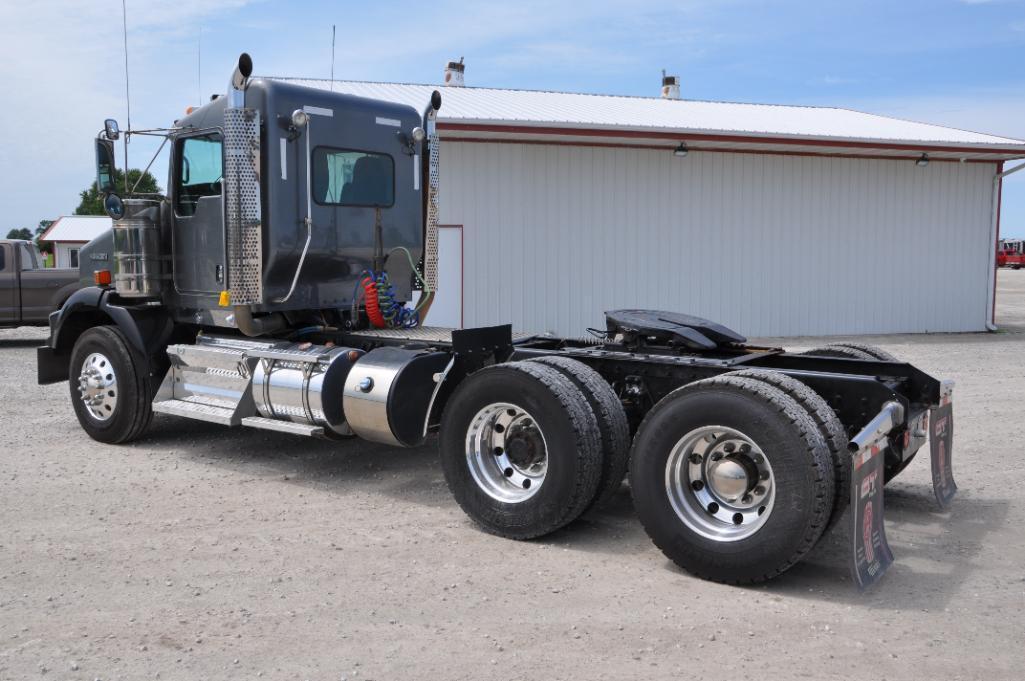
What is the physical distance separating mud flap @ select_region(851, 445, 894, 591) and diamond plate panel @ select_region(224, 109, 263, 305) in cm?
455

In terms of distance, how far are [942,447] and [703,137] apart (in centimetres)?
1118

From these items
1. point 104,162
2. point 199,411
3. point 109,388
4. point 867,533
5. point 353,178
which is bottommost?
point 867,533

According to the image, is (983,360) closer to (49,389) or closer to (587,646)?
(587,646)

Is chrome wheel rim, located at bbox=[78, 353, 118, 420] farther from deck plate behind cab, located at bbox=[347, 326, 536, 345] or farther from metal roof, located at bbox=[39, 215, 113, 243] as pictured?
metal roof, located at bbox=[39, 215, 113, 243]

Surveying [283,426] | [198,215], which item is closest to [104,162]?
[198,215]

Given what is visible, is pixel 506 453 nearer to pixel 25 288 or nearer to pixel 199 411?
pixel 199 411

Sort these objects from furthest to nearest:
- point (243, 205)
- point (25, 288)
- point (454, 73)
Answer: point (454, 73) → point (25, 288) → point (243, 205)

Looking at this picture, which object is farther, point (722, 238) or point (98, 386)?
point (722, 238)

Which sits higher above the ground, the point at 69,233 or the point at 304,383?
the point at 69,233

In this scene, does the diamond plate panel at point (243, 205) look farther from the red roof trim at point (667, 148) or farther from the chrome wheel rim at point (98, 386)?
the red roof trim at point (667, 148)

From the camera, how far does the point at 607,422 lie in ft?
16.9

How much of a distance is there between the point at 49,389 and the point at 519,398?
812 centimetres

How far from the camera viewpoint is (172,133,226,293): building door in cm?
712

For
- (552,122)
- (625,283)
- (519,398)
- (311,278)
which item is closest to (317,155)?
(311,278)
